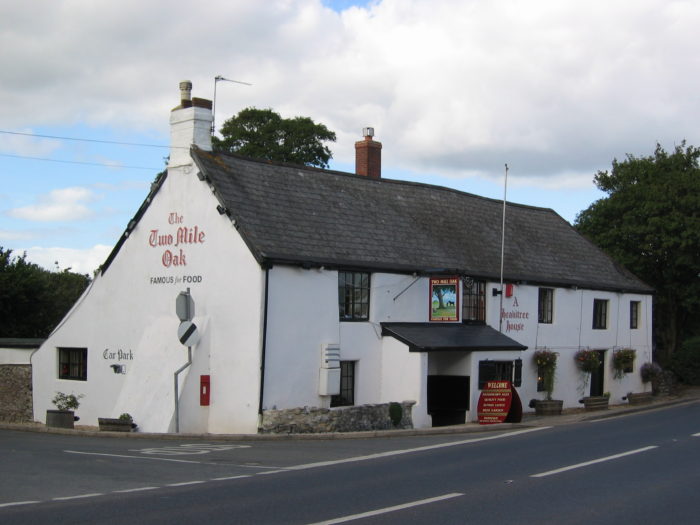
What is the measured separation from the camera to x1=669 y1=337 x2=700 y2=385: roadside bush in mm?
40250

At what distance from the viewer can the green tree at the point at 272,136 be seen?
5028cm

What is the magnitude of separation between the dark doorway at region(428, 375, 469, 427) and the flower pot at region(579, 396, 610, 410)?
6.24 m

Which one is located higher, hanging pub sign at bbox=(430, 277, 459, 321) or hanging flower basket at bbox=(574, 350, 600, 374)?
hanging pub sign at bbox=(430, 277, 459, 321)

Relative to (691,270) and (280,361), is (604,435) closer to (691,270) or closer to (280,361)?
(280,361)

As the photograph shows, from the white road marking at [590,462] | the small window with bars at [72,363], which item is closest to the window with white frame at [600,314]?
the white road marking at [590,462]

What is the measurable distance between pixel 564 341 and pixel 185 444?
16512mm

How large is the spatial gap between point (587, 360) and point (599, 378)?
2.32 meters

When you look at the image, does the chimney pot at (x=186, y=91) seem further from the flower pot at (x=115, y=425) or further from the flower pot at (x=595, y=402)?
the flower pot at (x=595, y=402)

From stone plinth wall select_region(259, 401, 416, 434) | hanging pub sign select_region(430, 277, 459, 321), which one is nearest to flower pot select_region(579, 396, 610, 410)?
hanging pub sign select_region(430, 277, 459, 321)

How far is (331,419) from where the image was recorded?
21.9 m

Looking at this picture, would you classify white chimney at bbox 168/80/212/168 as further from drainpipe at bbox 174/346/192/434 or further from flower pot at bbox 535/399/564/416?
flower pot at bbox 535/399/564/416

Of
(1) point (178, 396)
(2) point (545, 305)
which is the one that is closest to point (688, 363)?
(2) point (545, 305)

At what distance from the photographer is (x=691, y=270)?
41.9 meters

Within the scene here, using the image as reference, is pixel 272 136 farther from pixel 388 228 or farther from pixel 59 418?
pixel 59 418
